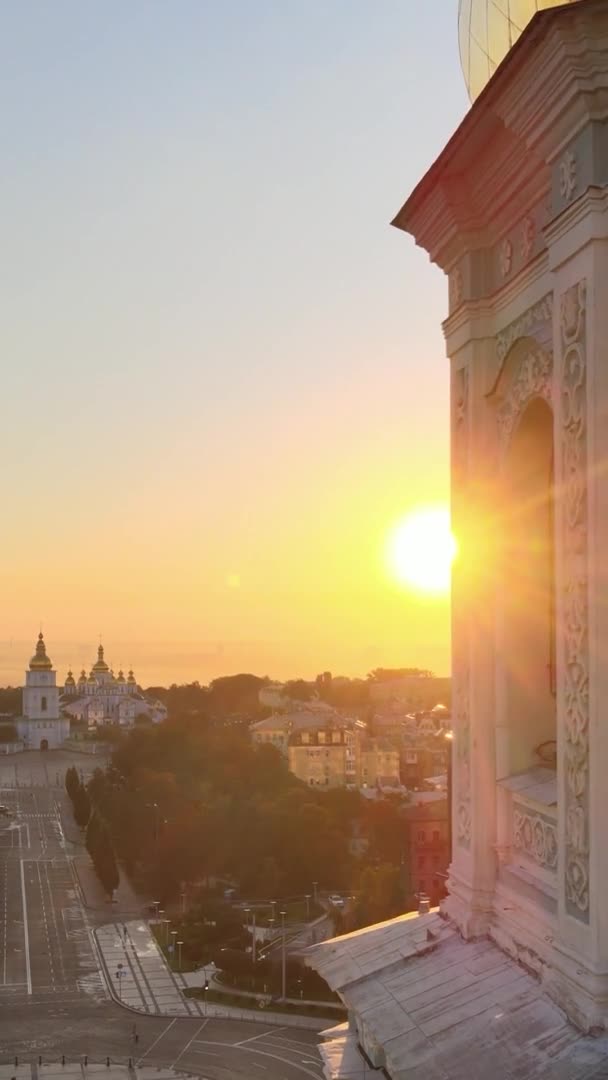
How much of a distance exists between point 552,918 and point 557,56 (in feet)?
12.2

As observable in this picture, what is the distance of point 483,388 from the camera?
7.17 meters

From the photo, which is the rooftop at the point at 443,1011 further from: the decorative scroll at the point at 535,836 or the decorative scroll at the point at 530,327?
the decorative scroll at the point at 530,327

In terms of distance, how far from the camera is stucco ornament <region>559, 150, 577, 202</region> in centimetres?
560

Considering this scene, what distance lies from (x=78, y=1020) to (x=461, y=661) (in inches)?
1338

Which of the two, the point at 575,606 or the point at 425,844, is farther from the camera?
the point at 425,844

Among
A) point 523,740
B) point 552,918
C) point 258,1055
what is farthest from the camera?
point 258,1055

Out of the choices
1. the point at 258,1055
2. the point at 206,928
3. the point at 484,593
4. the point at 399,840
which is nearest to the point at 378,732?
the point at 399,840

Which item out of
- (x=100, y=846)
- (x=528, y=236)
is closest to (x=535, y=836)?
(x=528, y=236)

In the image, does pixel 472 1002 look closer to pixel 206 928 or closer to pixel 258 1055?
pixel 258 1055

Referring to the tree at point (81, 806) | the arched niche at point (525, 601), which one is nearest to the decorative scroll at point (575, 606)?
the arched niche at point (525, 601)

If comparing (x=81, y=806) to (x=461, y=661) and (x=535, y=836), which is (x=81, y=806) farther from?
(x=535, y=836)

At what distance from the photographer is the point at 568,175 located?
5641 mm

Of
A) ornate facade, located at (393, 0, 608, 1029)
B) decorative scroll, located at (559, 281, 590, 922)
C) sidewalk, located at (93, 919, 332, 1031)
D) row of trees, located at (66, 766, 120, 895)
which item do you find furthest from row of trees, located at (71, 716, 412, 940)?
decorative scroll, located at (559, 281, 590, 922)

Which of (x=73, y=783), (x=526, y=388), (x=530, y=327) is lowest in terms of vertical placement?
(x=73, y=783)
